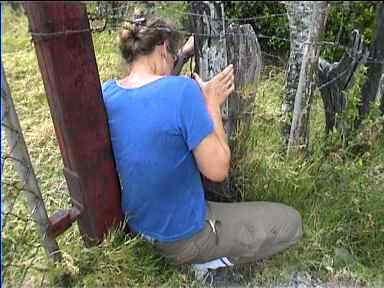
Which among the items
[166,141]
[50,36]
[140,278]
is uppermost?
[50,36]

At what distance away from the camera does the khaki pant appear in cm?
212

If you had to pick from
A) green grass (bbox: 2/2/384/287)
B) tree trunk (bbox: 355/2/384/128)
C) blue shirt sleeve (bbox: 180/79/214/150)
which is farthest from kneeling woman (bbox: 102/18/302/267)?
tree trunk (bbox: 355/2/384/128)

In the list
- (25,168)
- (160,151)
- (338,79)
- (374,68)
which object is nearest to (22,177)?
(25,168)

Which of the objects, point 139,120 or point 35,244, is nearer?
point 139,120

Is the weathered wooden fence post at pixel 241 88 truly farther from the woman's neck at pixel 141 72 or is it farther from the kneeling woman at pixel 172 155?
the woman's neck at pixel 141 72

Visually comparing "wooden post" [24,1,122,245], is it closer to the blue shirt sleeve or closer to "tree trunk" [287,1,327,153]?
the blue shirt sleeve

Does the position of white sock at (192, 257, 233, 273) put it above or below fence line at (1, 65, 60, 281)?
below

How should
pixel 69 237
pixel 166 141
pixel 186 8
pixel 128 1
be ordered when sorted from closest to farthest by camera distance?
pixel 128 1, pixel 186 8, pixel 166 141, pixel 69 237

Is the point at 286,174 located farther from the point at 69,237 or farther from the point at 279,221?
the point at 69,237

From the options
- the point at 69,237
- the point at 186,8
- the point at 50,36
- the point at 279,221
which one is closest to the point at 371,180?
the point at 279,221

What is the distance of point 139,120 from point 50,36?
1.42 feet

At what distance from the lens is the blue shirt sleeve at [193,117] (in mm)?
1812

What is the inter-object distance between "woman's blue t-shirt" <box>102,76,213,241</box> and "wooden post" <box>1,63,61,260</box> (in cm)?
31

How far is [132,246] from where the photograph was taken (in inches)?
83.7
